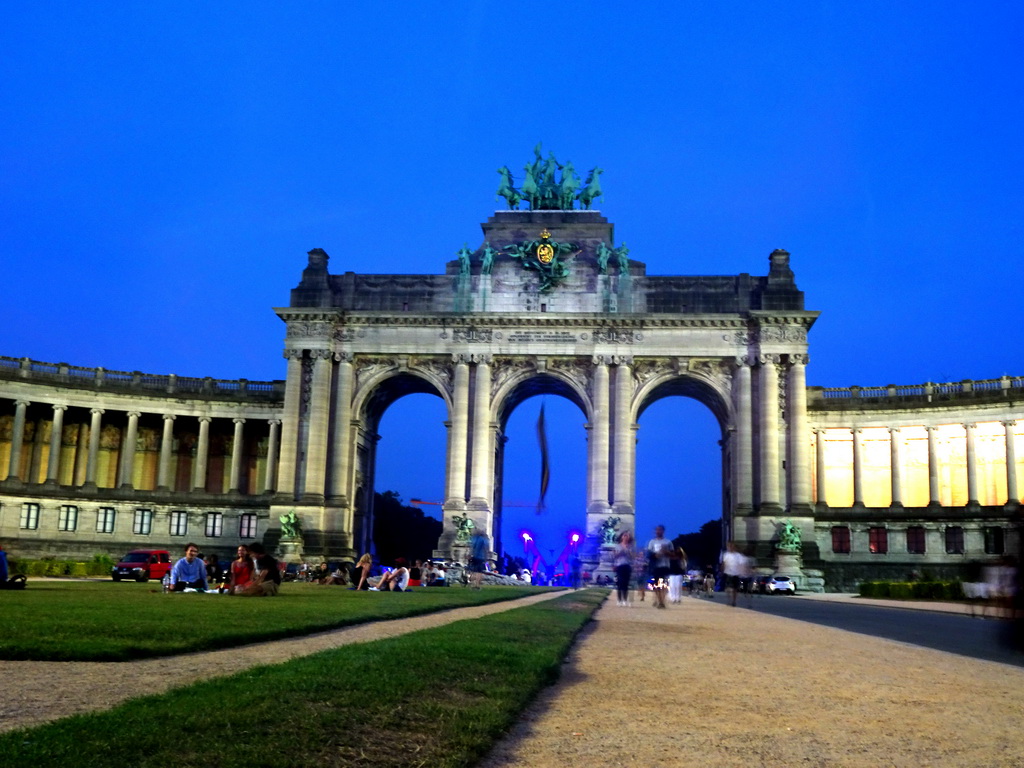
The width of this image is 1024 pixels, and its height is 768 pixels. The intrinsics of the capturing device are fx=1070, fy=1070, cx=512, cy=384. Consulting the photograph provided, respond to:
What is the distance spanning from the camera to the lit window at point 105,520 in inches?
3150

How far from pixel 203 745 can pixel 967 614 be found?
110 feet

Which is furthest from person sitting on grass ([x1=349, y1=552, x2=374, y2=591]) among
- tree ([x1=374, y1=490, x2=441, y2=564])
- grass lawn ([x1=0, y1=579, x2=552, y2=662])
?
tree ([x1=374, y1=490, x2=441, y2=564])

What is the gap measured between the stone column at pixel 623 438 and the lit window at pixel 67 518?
3975 cm

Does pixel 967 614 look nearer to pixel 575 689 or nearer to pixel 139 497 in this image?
pixel 575 689

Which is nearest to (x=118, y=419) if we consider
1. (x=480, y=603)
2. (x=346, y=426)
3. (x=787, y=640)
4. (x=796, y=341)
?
(x=346, y=426)

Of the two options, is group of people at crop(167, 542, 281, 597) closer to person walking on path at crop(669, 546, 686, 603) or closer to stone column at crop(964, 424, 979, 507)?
person walking on path at crop(669, 546, 686, 603)

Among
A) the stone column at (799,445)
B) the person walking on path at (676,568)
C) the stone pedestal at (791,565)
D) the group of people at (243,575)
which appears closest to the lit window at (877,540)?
the stone column at (799,445)

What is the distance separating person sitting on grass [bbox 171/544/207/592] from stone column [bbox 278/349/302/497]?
4184cm

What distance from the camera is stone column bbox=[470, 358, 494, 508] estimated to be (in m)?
74.0

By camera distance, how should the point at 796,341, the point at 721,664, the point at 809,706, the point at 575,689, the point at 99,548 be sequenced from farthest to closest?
the point at 99,548, the point at 796,341, the point at 721,664, the point at 575,689, the point at 809,706

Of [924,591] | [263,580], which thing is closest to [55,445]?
[263,580]

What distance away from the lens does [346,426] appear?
76.3m

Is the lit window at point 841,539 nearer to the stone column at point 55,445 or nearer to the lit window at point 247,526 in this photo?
the lit window at point 247,526

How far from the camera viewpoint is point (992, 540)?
250 ft
